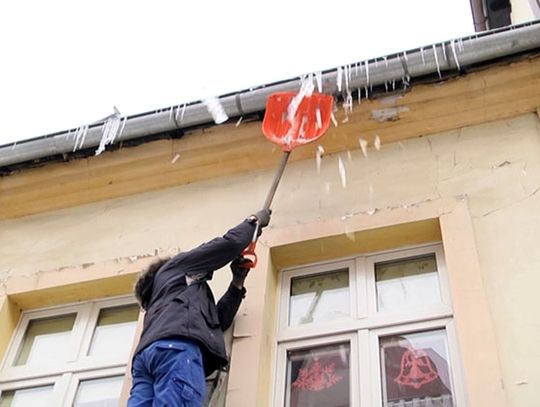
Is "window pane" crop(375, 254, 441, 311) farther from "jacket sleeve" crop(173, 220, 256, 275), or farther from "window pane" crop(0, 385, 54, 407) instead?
"window pane" crop(0, 385, 54, 407)

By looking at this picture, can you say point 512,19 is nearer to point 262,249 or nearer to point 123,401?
point 262,249

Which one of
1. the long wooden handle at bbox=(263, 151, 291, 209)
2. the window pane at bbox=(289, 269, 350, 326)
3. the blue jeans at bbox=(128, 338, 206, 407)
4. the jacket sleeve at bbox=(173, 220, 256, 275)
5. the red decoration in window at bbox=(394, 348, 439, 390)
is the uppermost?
the long wooden handle at bbox=(263, 151, 291, 209)

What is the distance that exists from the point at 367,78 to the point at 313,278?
138cm

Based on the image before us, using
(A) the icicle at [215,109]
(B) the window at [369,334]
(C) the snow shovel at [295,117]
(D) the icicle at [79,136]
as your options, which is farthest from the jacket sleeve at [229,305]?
(D) the icicle at [79,136]

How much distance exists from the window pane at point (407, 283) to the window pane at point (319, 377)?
0.40 meters

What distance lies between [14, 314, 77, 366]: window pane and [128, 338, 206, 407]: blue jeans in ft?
4.83

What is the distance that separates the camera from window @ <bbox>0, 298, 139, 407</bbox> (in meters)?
4.72

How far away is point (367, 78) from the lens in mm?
5039

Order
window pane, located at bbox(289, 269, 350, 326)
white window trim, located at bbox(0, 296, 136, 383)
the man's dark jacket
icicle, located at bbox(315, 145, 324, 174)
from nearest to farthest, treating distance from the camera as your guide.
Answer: the man's dark jacket < window pane, located at bbox(289, 269, 350, 326) < white window trim, located at bbox(0, 296, 136, 383) < icicle, located at bbox(315, 145, 324, 174)

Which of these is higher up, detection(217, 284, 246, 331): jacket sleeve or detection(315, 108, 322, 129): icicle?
detection(315, 108, 322, 129): icicle

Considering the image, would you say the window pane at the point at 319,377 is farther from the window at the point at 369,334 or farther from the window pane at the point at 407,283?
the window pane at the point at 407,283

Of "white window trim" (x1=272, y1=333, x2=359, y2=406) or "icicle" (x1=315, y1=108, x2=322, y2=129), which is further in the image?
"icicle" (x1=315, y1=108, x2=322, y2=129)

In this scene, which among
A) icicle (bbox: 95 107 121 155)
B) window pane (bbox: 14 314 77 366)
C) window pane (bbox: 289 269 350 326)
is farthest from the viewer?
icicle (bbox: 95 107 121 155)

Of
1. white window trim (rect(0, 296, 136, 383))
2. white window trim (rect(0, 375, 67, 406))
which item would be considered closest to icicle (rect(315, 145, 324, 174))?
white window trim (rect(0, 296, 136, 383))
